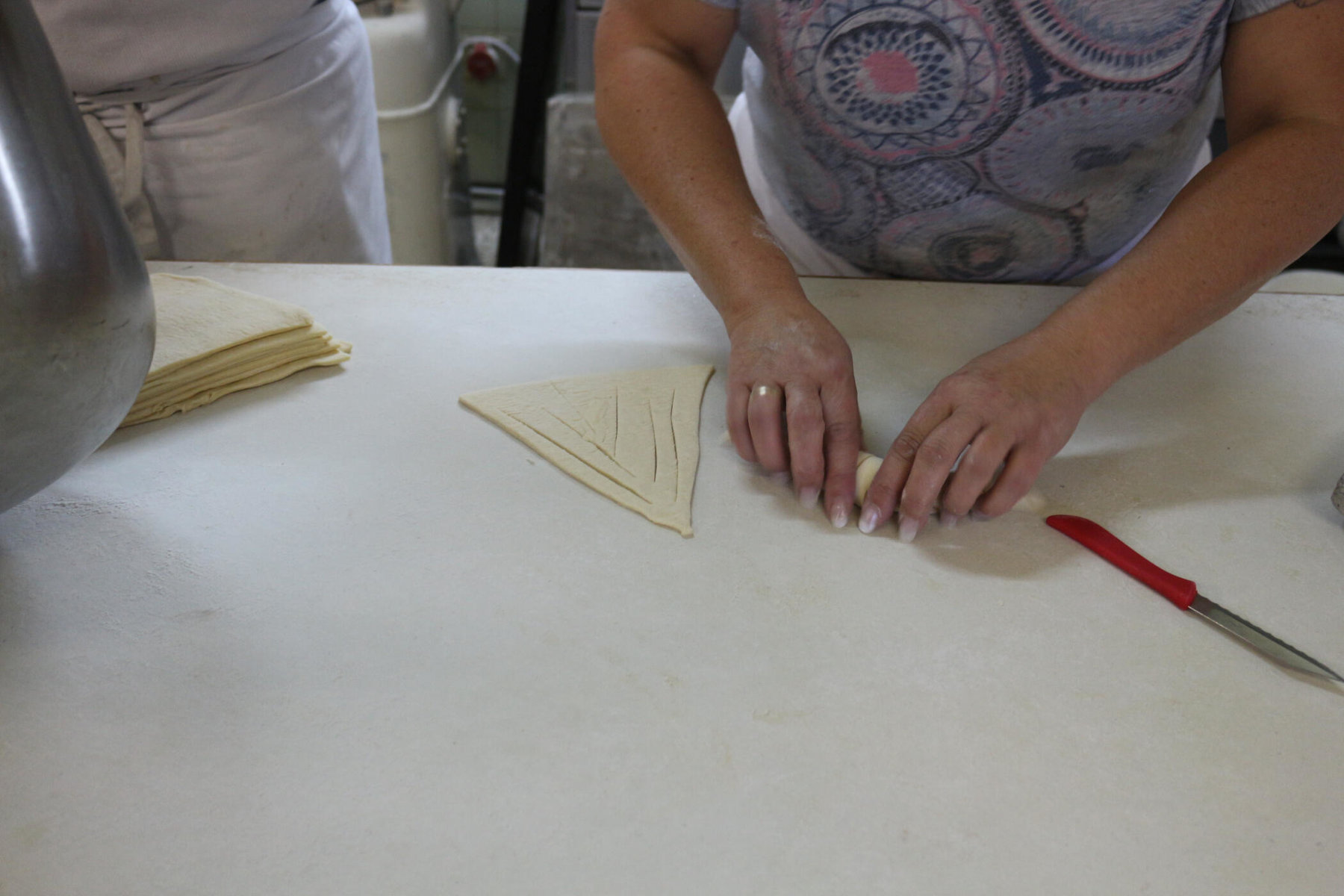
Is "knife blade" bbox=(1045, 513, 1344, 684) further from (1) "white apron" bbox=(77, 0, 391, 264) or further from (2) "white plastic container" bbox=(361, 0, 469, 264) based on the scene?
(2) "white plastic container" bbox=(361, 0, 469, 264)

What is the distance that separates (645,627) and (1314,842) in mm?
395

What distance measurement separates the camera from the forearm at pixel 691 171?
2.86 feet

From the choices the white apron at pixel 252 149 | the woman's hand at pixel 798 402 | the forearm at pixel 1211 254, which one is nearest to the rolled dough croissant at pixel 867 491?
the woman's hand at pixel 798 402

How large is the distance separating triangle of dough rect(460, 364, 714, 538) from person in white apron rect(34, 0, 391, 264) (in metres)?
0.57

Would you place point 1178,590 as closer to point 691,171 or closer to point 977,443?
point 977,443

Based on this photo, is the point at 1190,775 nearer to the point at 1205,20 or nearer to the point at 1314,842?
the point at 1314,842

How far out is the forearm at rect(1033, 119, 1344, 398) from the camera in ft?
2.65

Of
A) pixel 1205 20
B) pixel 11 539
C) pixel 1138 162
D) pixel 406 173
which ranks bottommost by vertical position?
pixel 406 173

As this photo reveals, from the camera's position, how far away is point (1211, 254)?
0.82 m

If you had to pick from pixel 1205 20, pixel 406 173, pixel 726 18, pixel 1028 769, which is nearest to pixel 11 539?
pixel 1028 769

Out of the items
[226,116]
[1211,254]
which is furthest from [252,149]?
[1211,254]

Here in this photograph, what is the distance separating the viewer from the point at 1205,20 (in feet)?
2.74

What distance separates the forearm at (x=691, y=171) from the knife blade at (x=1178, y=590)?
306 mm

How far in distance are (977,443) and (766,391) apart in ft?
0.56
